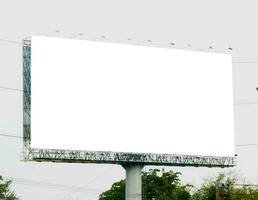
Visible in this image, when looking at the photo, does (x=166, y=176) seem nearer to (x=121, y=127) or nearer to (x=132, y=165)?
(x=132, y=165)

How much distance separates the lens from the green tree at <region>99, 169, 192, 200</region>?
256 feet

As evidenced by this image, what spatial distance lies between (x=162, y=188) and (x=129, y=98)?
29041 millimetres

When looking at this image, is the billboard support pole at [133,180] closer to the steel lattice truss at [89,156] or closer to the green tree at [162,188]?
the steel lattice truss at [89,156]

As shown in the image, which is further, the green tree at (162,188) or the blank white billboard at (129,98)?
the green tree at (162,188)

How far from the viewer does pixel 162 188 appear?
80125mm

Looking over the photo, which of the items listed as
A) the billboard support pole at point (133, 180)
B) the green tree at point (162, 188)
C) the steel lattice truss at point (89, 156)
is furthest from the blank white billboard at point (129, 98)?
the green tree at point (162, 188)

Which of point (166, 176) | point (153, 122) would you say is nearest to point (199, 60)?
point (153, 122)

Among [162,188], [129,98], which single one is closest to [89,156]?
[129,98]

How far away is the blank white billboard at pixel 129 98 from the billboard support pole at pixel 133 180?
4405 mm

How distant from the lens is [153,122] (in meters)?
53.1

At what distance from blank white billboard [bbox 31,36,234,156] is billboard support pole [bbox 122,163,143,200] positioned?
440 cm

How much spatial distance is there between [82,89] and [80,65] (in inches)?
59.3

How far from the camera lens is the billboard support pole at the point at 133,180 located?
2250 inches

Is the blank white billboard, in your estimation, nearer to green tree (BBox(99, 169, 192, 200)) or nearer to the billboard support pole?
the billboard support pole
